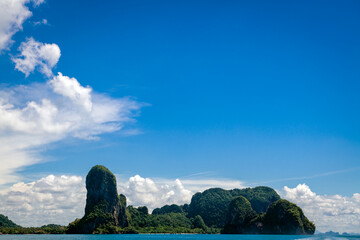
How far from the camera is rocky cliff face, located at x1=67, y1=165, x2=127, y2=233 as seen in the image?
432 ft

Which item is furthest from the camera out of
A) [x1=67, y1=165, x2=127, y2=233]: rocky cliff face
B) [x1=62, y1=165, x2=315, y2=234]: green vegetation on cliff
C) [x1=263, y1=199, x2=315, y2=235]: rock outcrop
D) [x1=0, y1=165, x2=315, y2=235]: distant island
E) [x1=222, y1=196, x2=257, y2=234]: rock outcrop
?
[x1=222, y1=196, x2=257, y2=234]: rock outcrop

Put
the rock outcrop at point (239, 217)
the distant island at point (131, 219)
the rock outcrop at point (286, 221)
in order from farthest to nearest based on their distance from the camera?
the rock outcrop at point (239, 217)
the rock outcrop at point (286, 221)
the distant island at point (131, 219)

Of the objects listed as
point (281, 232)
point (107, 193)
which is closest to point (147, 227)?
point (107, 193)

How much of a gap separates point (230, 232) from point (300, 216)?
3943cm

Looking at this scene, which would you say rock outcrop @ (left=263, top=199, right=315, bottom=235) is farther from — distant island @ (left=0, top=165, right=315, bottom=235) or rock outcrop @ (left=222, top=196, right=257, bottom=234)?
rock outcrop @ (left=222, top=196, right=257, bottom=234)

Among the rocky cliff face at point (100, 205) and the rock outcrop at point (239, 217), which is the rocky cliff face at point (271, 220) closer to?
the rock outcrop at point (239, 217)

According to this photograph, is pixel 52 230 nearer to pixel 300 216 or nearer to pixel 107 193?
pixel 107 193

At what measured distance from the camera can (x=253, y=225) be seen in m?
153

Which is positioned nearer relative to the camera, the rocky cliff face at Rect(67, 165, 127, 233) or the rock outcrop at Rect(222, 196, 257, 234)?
the rocky cliff face at Rect(67, 165, 127, 233)

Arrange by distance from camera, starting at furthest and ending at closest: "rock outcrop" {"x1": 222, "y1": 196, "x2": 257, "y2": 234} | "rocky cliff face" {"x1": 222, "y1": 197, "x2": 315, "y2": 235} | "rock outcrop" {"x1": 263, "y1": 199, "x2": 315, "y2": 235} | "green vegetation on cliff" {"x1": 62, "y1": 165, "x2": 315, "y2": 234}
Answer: "rock outcrop" {"x1": 222, "y1": 196, "x2": 257, "y2": 234}
"rocky cliff face" {"x1": 222, "y1": 197, "x2": 315, "y2": 235}
"rock outcrop" {"x1": 263, "y1": 199, "x2": 315, "y2": 235}
"green vegetation on cliff" {"x1": 62, "y1": 165, "x2": 315, "y2": 234}

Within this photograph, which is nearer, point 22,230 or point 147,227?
point 22,230

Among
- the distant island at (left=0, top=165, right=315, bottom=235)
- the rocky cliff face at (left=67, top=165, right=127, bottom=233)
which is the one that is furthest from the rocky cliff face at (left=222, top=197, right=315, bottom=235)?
the rocky cliff face at (left=67, top=165, right=127, bottom=233)

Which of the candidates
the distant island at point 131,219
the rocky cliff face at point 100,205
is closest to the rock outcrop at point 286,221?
the distant island at point 131,219

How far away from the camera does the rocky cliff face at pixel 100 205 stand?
432 ft
